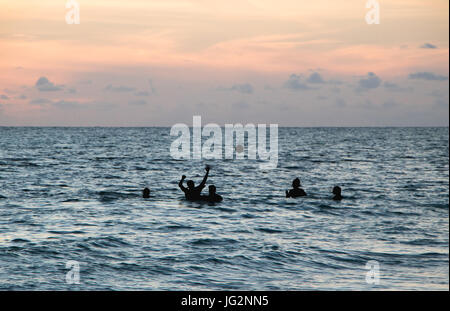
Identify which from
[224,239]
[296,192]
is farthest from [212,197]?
[224,239]

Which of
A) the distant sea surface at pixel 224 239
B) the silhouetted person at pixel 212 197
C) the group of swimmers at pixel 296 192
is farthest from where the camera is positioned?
the group of swimmers at pixel 296 192

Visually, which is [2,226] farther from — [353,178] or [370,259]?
[353,178]

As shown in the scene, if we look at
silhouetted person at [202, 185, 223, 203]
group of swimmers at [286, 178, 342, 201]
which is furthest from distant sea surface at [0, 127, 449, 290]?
silhouetted person at [202, 185, 223, 203]

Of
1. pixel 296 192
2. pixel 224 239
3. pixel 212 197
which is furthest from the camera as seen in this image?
pixel 296 192

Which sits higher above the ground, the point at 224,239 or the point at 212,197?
the point at 212,197

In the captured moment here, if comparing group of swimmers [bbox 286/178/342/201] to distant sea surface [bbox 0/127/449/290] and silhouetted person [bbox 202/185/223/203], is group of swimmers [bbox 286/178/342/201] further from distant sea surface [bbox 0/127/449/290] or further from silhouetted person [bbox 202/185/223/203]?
silhouetted person [bbox 202/185/223/203]

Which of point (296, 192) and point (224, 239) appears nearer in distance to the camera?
point (224, 239)

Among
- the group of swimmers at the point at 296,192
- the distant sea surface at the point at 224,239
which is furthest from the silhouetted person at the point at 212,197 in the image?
the group of swimmers at the point at 296,192

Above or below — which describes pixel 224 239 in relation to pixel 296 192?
below

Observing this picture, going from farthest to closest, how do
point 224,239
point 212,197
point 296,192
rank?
point 296,192, point 212,197, point 224,239

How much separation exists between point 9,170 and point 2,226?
29001 millimetres

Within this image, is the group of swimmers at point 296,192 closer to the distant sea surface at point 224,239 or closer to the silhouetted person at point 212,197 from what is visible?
the distant sea surface at point 224,239

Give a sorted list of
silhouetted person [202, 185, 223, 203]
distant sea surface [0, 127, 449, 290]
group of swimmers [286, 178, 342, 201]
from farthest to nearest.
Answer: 1. group of swimmers [286, 178, 342, 201]
2. silhouetted person [202, 185, 223, 203]
3. distant sea surface [0, 127, 449, 290]

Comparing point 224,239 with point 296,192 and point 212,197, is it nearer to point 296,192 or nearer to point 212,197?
point 212,197
